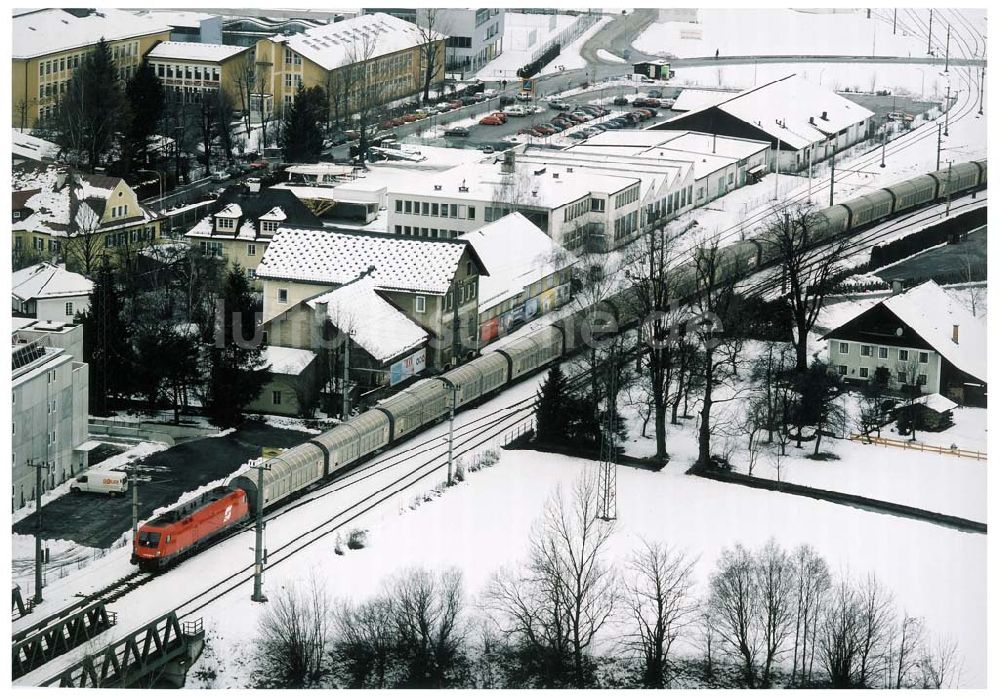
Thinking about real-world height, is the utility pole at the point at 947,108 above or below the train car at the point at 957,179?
above

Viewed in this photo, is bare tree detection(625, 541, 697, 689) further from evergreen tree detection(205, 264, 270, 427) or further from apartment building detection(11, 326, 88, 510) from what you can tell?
apartment building detection(11, 326, 88, 510)

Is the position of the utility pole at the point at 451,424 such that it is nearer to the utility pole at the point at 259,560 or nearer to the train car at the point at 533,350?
the train car at the point at 533,350

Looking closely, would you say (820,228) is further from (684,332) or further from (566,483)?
(566,483)

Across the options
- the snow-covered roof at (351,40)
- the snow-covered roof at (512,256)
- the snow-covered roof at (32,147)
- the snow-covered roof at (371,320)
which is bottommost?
the snow-covered roof at (371,320)

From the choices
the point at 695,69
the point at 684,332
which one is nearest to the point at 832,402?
the point at 684,332

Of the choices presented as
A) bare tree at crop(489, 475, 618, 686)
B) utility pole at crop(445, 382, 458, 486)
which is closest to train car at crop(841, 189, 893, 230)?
utility pole at crop(445, 382, 458, 486)

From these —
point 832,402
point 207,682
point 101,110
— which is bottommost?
point 207,682

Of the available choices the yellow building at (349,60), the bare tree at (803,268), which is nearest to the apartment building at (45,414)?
the bare tree at (803,268)
